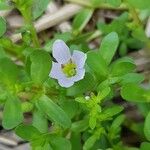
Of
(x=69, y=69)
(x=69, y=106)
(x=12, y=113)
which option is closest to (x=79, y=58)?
(x=69, y=69)

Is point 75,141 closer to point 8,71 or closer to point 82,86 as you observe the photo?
point 82,86

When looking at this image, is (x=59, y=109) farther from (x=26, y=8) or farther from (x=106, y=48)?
(x=26, y=8)

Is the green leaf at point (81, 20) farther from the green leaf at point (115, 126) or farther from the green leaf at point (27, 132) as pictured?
the green leaf at point (27, 132)

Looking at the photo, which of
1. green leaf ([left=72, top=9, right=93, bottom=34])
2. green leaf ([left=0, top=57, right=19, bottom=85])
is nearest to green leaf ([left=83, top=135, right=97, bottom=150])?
green leaf ([left=0, top=57, right=19, bottom=85])

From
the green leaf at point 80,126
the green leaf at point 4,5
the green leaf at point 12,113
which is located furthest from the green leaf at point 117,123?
the green leaf at point 4,5

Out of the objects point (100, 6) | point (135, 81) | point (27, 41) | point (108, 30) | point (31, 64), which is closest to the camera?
point (31, 64)

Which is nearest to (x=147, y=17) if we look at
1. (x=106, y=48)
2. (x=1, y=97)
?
(x=106, y=48)
